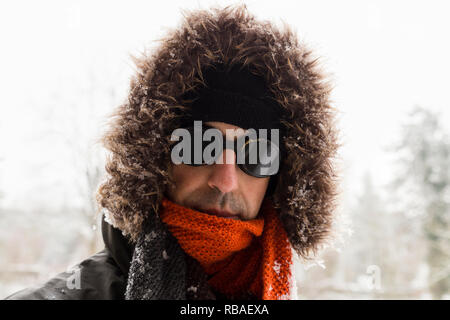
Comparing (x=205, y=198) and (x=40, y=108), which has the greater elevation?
(x=40, y=108)

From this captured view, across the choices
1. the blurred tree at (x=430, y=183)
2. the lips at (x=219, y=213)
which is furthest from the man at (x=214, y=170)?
the blurred tree at (x=430, y=183)

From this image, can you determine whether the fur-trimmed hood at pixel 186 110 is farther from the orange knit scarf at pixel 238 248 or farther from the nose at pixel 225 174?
the nose at pixel 225 174

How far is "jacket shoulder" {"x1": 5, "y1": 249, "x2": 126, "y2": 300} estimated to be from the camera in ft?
3.74

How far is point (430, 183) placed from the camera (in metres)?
8.20

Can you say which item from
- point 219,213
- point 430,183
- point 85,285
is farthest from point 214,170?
point 430,183

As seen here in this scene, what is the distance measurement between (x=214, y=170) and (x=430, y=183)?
357 inches

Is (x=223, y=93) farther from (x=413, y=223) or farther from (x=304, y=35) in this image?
(x=413, y=223)

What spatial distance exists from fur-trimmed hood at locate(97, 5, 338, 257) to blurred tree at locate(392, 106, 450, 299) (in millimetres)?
7971

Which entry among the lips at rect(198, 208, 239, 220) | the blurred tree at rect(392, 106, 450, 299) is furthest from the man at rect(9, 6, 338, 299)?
the blurred tree at rect(392, 106, 450, 299)

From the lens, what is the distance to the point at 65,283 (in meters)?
1.20

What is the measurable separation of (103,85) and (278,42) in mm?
3933

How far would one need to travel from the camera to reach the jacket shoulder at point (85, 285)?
1.14 m

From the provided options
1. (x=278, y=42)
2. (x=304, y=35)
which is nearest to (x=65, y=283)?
(x=278, y=42)

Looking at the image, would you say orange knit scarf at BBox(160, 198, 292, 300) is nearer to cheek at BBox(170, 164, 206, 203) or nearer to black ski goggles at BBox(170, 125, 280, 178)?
cheek at BBox(170, 164, 206, 203)
